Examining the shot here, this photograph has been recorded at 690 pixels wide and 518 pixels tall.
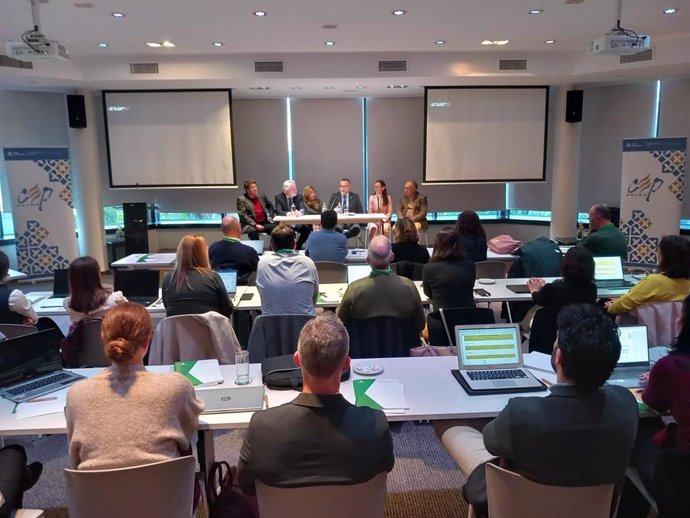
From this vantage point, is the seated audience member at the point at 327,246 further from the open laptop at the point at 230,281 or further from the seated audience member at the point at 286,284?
the seated audience member at the point at 286,284

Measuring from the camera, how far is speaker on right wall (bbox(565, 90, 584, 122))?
8.56 m

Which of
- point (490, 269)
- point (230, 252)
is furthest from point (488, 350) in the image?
point (230, 252)

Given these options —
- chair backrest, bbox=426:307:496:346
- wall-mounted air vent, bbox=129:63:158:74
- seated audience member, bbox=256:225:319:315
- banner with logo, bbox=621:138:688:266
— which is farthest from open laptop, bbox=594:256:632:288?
wall-mounted air vent, bbox=129:63:158:74

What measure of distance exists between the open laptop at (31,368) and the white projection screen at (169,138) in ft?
19.3

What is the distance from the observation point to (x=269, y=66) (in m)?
7.57

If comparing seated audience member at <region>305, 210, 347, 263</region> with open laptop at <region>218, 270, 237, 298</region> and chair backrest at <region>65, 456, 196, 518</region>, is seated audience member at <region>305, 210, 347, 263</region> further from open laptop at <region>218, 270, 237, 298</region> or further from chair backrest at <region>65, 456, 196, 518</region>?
chair backrest at <region>65, 456, 196, 518</region>

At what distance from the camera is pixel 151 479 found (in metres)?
1.80

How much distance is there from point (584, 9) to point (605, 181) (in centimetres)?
479

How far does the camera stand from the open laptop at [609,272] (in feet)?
15.9

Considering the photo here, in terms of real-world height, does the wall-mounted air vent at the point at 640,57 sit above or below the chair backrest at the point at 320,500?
above

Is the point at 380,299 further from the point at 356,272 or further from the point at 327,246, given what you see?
the point at 327,246

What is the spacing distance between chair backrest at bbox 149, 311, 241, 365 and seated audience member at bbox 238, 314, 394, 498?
1.64m

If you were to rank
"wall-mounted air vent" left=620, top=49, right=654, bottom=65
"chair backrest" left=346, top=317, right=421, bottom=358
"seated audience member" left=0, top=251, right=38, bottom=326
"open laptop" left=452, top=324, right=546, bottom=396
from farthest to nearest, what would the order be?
1. "wall-mounted air vent" left=620, top=49, right=654, bottom=65
2. "seated audience member" left=0, top=251, right=38, bottom=326
3. "chair backrest" left=346, top=317, right=421, bottom=358
4. "open laptop" left=452, top=324, right=546, bottom=396

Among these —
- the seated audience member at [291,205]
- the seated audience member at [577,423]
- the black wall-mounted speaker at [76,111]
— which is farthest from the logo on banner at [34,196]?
the seated audience member at [577,423]
